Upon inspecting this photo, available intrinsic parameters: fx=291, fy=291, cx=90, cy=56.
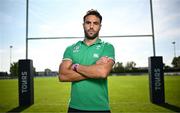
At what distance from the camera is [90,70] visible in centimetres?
217

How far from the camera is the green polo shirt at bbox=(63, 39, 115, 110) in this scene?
2072mm

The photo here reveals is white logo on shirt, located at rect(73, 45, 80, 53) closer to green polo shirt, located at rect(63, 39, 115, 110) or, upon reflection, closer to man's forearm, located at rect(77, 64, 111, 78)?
green polo shirt, located at rect(63, 39, 115, 110)

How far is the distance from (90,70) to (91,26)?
0.33 metres

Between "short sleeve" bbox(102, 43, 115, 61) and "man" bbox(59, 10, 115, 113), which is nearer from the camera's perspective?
→ "man" bbox(59, 10, 115, 113)

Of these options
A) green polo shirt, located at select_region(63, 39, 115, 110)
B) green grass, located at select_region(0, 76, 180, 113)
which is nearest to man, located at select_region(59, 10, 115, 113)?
green polo shirt, located at select_region(63, 39, 115, 110)

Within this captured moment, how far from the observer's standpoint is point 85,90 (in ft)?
6.84

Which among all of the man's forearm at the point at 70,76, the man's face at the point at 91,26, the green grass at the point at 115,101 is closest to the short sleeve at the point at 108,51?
the man's face at the point at 91,26

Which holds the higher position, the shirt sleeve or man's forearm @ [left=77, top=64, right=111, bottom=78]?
the shirt sleeve

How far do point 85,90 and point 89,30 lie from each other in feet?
1.51

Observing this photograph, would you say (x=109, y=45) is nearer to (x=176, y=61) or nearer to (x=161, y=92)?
(x=161, y=92)

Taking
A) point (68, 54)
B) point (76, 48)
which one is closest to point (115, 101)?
point (68, 54)

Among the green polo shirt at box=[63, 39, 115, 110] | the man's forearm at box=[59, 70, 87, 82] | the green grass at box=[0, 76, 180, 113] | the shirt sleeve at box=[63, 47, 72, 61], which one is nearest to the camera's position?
the green polo shirt at box=[63, 39, 115, 110]

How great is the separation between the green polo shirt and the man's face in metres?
0.06

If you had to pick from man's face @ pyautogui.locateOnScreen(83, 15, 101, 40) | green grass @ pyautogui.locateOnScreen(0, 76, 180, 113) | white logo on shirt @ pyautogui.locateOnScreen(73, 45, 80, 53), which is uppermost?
man's face @ pyautogui.locateOnScreen(83, 15, 101, 40)
